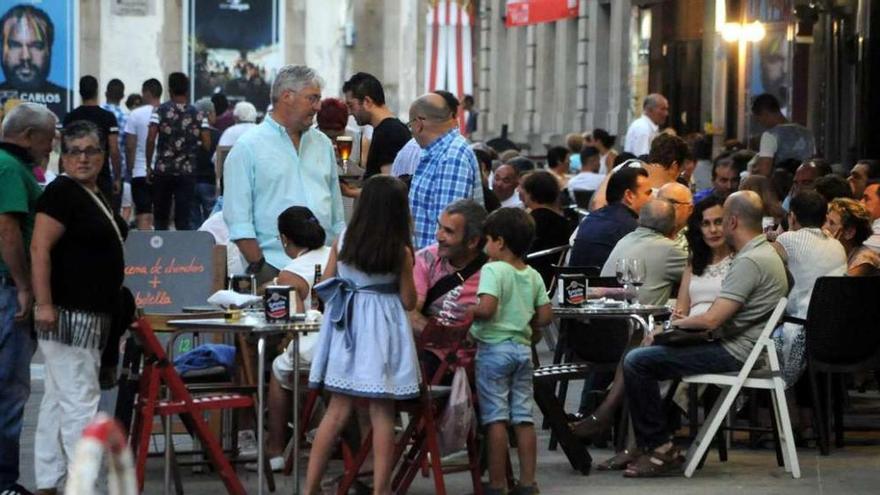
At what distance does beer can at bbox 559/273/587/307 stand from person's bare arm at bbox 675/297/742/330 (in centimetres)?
66

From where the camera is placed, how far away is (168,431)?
10211mm

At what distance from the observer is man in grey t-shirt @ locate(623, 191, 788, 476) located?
11203 mm

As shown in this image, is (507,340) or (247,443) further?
(247,443)

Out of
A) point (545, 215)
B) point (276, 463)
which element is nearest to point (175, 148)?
point (545, 215)

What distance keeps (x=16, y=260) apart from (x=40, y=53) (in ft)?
66.0

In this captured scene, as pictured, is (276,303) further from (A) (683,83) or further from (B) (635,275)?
(A) (683,83)

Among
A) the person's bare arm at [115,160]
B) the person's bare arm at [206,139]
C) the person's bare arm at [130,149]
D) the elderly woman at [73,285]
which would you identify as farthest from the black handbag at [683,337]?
the person's bare arm at [130,149]

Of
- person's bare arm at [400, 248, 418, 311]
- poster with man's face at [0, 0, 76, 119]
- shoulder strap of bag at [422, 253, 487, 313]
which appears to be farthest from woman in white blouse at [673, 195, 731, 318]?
poster with man's face at [0, 0, 76, 119]

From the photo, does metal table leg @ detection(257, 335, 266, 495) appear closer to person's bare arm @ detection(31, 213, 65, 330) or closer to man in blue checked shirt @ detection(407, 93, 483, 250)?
person's bare arm @ detection(31, 213, 65, 330)

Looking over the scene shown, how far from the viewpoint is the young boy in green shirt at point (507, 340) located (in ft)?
34.3

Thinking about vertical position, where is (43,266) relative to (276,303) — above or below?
above

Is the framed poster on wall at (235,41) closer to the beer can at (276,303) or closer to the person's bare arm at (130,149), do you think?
the person's bare arm at (130,149)

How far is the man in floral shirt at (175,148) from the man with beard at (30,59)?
254 inches

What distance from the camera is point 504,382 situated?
10.5 m
